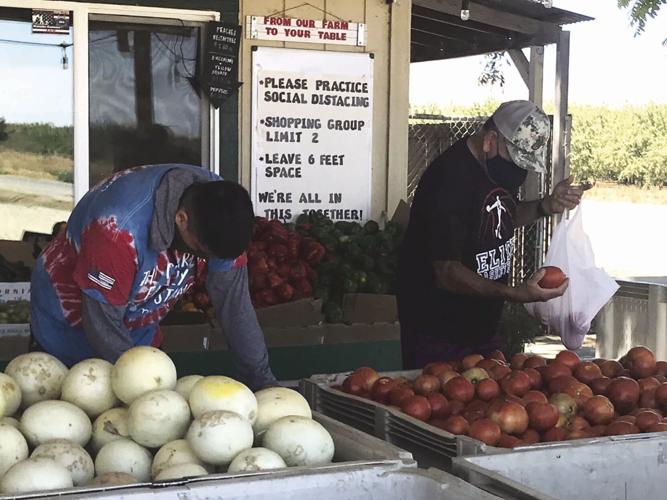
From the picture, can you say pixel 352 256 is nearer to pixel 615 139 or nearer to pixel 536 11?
pixel 536 11

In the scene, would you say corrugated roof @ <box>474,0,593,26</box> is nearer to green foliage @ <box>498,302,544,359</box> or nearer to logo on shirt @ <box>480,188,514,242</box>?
green foliage @ <box>498,302,544,359</box>

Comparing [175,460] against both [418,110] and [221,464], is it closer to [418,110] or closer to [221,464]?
[221,464]

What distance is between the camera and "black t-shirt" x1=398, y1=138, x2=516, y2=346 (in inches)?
146

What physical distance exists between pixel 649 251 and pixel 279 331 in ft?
46.1

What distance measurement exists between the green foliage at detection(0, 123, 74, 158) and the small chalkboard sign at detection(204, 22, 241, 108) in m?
0.97

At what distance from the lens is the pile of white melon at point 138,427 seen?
2.06 meters

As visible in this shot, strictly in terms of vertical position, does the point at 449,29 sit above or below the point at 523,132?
above

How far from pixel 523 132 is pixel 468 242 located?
18.6 inches

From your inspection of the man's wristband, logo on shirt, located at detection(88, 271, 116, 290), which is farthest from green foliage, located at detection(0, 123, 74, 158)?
logo on shirt, located at detection(88, 271, 116, 290)

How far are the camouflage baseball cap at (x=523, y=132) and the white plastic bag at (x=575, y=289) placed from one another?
19.8 inches

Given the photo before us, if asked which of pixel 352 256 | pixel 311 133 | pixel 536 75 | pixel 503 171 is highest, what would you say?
pixel 536 75

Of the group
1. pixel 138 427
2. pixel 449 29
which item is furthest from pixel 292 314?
pixel 449 29

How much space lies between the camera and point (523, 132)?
369 centimetres

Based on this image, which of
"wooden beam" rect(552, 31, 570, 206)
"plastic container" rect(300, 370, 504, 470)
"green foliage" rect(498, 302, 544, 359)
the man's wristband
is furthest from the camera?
"wooden beam" rect(552, 31, 570, 206)
